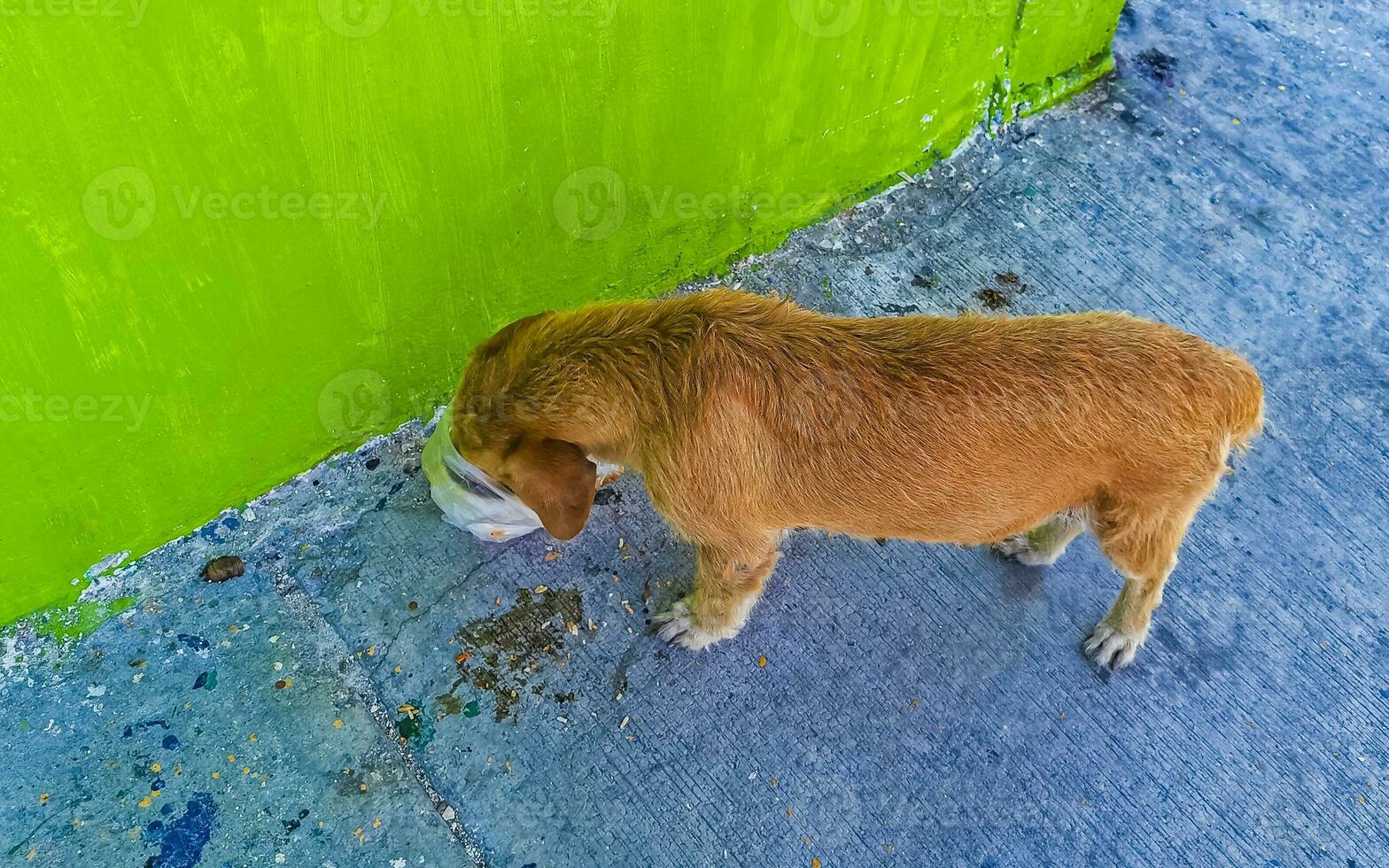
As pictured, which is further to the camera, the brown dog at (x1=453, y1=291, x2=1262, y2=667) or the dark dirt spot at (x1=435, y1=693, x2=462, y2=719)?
the dark dirt spot at (x1=435, y1=693, x2=462, y2=719)

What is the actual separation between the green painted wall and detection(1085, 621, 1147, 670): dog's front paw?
2218mm

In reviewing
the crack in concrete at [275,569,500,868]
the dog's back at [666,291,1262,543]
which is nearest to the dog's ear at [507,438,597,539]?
the dog's back at [666,291,1262,543]

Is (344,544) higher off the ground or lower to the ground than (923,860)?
higher

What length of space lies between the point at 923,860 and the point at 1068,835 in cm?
49

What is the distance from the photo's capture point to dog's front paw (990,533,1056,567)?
3.65m

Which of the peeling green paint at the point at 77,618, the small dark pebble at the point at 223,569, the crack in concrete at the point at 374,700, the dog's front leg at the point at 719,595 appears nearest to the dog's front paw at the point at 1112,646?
the dog's front leg at the point at 719,595

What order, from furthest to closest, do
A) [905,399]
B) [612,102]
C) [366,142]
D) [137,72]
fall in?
[612,102], [366,142], [905,399], [137,72]

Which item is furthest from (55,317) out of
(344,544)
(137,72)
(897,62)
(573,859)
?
(897,62)

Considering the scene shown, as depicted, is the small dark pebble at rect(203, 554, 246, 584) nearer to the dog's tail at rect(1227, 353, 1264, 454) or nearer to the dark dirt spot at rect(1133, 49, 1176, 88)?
the dog's tail at rect(1227, 353, 1264, 454)

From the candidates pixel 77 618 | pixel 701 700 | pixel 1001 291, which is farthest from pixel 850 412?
pixel 77 618

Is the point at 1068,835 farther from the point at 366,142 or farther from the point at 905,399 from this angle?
the point at 366,142

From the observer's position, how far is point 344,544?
141 inches

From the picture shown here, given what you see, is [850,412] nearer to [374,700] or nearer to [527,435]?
[527,435]

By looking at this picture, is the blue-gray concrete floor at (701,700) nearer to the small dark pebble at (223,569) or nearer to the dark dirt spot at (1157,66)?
the small dark pebble at (223,569)
